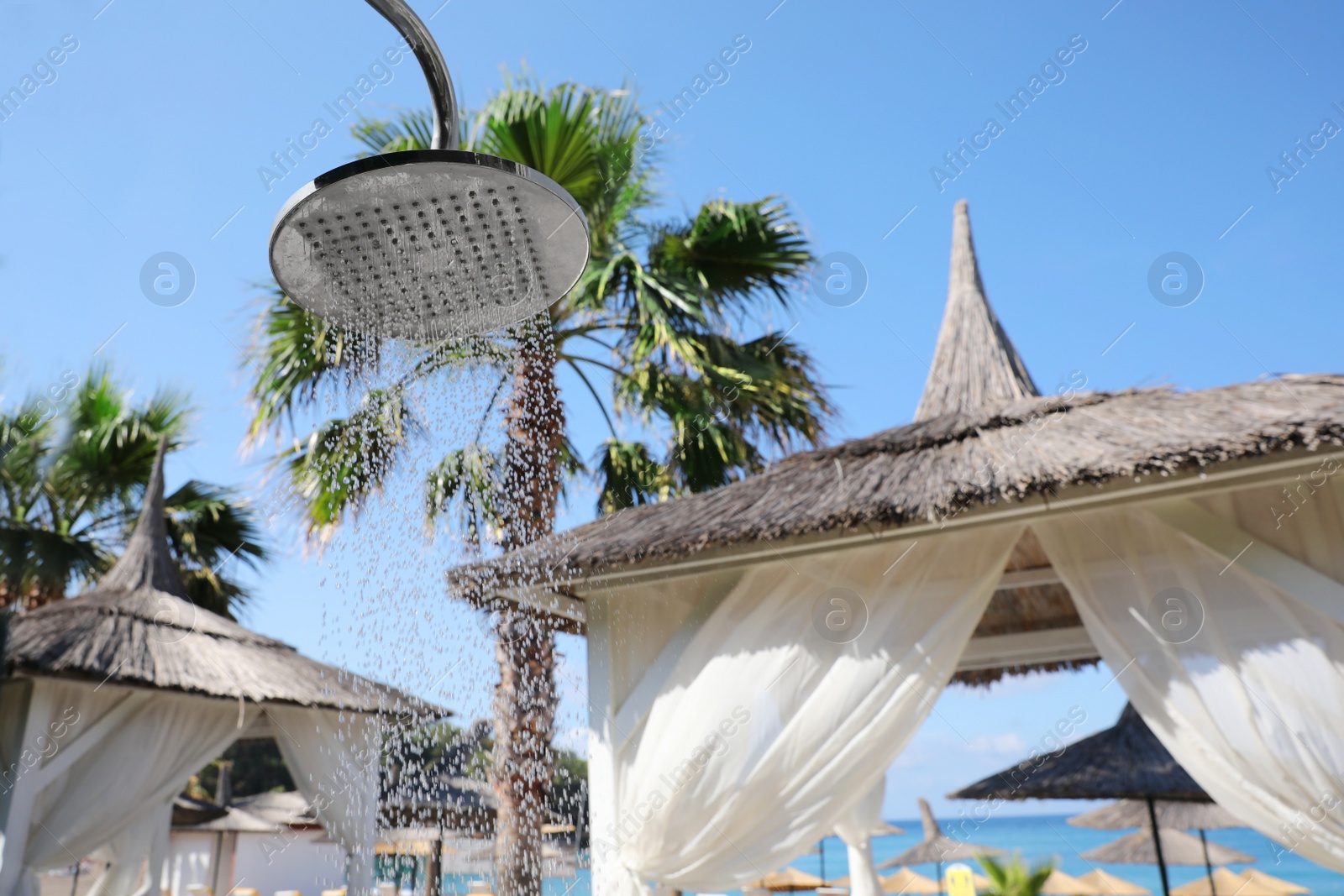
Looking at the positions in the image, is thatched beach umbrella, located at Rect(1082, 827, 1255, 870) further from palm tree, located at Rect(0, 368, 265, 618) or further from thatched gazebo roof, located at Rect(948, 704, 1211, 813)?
palm tree, located at Rect(0, 368, 265, 618)

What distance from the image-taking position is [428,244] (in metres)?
1.89

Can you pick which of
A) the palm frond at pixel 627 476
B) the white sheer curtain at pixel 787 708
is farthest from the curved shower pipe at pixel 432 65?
the palm frond at pixel 627 476

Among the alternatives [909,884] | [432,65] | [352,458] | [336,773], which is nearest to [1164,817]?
[909,884]

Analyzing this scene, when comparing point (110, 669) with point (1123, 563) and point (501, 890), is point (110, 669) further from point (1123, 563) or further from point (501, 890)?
point (1123, 563)

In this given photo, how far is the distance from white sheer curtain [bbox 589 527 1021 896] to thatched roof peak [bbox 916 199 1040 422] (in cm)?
133

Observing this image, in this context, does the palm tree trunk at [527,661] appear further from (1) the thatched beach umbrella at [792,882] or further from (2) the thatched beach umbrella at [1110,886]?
(1) the thatched beach umbrella at [792,882]

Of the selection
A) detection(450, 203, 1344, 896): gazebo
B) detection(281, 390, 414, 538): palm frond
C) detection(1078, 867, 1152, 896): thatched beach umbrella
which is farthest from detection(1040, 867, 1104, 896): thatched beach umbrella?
detection(281, 390, 414, 538): palm frond

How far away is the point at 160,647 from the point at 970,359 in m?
5.79

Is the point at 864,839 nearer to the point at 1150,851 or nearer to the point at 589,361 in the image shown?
the point at 589,361

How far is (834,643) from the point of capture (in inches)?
139

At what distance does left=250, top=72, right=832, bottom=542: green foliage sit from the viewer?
20.1 ft

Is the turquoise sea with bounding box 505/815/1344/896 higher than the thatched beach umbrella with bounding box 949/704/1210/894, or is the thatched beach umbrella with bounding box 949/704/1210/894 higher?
the thatched beach umbrella with bounding box 949/704/1210/894

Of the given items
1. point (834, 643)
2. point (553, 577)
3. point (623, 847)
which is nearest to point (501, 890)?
point (623, 847)

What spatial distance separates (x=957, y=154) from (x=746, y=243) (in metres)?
1.85
